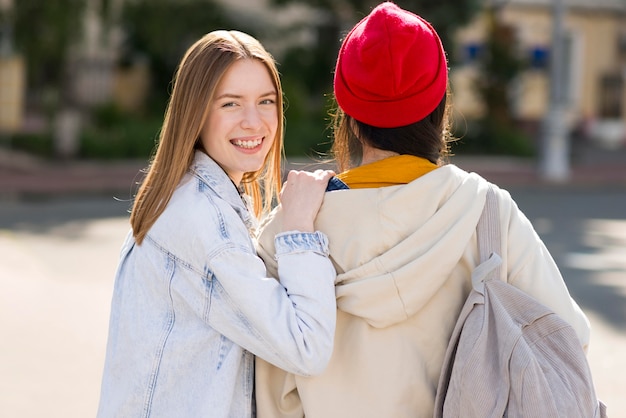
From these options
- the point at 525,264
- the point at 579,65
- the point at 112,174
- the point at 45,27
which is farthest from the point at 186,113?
the point at 579,65

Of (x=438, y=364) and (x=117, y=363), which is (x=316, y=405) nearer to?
(x=438, y=364)

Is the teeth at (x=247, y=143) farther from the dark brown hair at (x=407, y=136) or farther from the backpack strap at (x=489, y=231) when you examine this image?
the backpack strap at (x=489, y=231)

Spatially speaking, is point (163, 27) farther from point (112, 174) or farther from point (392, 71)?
point (392, 71)

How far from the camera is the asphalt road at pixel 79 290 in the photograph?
213 inches

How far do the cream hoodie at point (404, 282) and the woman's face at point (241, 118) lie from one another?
0.31 metres

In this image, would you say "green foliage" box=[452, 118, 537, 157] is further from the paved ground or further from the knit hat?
the knit hat

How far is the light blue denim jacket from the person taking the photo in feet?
6.81

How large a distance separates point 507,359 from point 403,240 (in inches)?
12.9

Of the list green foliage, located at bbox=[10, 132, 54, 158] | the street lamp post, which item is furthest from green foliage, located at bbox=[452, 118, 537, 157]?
green foliage, located at bbox=[10, 132, 54, 158]

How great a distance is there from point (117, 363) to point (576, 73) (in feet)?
96.4

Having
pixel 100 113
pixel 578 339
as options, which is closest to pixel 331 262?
pixel 578 339

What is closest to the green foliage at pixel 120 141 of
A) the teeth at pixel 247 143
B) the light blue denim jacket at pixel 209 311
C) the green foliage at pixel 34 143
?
the green foliage at pixel 34 143

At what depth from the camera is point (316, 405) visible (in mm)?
2133

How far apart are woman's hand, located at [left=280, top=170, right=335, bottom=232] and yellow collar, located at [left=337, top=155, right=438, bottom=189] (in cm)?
8
